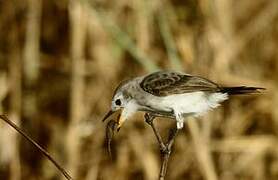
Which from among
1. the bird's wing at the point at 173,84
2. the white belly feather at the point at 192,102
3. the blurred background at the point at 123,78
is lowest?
the blurred background at the point at 123,78

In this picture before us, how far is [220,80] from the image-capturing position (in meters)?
3.34

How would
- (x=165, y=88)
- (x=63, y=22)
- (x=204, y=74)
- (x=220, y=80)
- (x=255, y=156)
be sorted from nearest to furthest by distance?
(x=165, y=88) → (x=204, y=74) → (x=220, y=80) → (x=255, y=156) → (x=63, y=22)

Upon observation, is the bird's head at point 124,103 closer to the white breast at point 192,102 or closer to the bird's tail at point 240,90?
the white breast at point 192,102

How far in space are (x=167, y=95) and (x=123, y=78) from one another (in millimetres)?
1911

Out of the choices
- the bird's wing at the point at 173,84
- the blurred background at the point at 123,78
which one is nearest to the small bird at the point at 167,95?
the bird's wing at the point at 173,84

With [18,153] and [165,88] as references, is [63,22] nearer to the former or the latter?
[18,153]

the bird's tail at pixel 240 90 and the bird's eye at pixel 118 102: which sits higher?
the bird's tail at pixel 240 90

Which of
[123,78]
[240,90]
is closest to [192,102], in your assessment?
[240,90]

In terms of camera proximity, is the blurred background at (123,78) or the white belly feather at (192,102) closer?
the white belly feather at (192,102)

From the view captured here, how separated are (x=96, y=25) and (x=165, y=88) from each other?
6.84 feet

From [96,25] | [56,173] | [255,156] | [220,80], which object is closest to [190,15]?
[220,80]

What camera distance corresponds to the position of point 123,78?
3.48m

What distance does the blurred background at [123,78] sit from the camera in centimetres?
319

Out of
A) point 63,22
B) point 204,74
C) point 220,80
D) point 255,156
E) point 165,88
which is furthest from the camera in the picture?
point 63,22
